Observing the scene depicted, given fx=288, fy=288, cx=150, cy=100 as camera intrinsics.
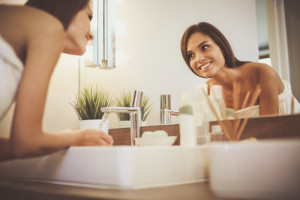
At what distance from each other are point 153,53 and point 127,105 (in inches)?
11.5

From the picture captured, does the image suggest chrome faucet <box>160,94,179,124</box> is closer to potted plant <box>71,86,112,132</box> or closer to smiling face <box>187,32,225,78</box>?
smiling face <box>187,32,225,78</box>

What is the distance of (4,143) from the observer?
34.4 inches

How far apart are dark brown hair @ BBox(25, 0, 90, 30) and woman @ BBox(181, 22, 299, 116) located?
0.44 metres

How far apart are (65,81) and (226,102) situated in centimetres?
100

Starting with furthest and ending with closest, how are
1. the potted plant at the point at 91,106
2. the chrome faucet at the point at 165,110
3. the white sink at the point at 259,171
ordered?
the potted plant at the point at 91,106 → the chrome faucet at the point at 165,110 → the white sink at the point at 259,171

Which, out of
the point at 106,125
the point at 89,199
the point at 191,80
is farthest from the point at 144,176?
the point at 106,125

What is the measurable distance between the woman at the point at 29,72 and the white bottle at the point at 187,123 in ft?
0.96

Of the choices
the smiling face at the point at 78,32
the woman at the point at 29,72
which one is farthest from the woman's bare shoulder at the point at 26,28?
the smiling face at the point at 78,32

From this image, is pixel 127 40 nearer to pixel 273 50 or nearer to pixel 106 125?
pixel 106 125

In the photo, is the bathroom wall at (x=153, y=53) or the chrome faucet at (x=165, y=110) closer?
the bathroom wall at (x=153, y=53)

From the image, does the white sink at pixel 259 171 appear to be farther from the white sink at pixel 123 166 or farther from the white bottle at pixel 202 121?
the white bottle at pixel 202 121

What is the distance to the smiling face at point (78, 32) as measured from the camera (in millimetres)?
902

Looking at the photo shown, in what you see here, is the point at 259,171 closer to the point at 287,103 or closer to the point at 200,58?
the point at 287,103

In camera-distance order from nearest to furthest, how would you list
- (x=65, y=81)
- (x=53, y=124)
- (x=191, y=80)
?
(x=191, y=80), (x=53, y=124), (x=65, y=81)
